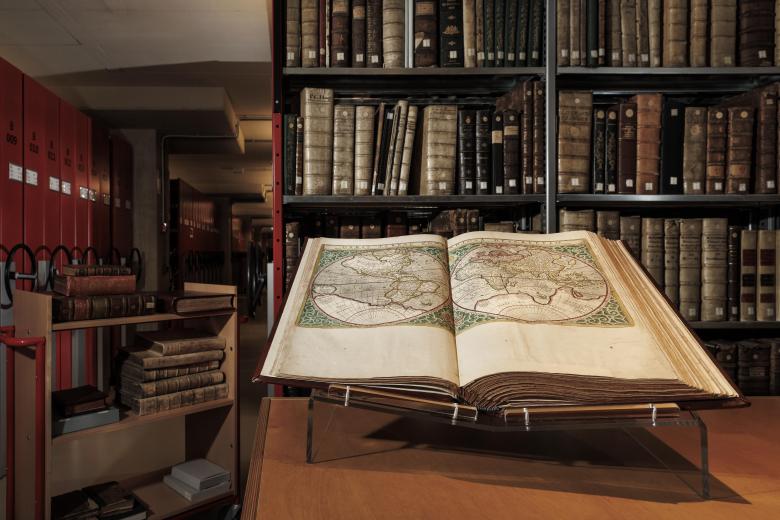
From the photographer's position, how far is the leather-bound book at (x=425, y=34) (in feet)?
5.11

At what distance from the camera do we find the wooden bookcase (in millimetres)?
1547

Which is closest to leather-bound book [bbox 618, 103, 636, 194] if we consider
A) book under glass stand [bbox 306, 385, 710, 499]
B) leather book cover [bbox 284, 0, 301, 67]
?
leather book cover [bbox 284, 0, 301, 67]

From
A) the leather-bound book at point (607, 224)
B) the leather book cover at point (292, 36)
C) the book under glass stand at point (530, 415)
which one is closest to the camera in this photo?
the book under glass stand at point (530, 415)

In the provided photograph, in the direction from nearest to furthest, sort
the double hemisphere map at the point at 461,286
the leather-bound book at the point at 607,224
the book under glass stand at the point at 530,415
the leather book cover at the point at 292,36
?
1. the book under glass stand at the point at 530,415
2. the double hemisphere map at the point at 461,286
3. the leather book cover at the point at 292,36
4. the leather-bound book at the point at 607,224

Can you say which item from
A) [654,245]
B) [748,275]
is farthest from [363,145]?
[748,275]

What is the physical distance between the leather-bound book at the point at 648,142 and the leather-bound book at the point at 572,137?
0.16 metres

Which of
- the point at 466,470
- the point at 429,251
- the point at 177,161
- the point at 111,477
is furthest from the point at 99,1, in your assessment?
the point at 177,161

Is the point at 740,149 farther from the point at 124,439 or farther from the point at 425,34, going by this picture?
the point at 124,439

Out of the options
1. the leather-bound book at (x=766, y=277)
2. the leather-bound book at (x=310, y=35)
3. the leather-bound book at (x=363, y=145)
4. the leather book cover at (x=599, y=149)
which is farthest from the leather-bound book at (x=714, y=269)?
the leather-bound book at (x=310, y=35)

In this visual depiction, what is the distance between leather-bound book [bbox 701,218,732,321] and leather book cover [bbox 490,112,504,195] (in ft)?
2.26

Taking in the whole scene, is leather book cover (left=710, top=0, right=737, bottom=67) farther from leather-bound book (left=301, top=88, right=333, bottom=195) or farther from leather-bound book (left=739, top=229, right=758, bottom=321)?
leather-bound book (left=301, top=88, right=333, bottom=195)

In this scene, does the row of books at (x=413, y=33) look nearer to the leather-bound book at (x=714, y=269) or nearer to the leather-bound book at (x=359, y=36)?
the leather-bound book at (x=359, y=36)

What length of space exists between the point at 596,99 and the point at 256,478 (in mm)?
1762

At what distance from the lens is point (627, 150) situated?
1.61m
